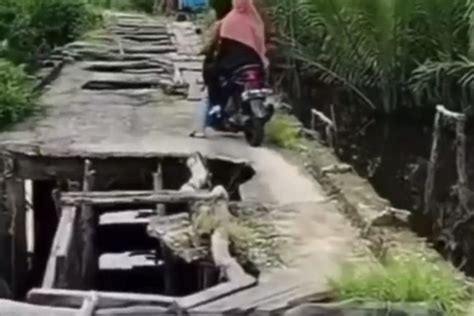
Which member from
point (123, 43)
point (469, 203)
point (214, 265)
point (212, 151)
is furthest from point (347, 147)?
point (214, 265)

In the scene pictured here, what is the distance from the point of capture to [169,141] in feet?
37.6

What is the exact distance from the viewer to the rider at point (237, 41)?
11.1 metres

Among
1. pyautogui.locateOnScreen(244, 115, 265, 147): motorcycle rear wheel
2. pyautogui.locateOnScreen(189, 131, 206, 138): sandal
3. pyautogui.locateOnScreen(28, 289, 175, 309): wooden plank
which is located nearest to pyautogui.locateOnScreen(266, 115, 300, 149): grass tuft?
pyautogui.locateOnScreen(244, 115, 265, 147): motorcycle rear wheel

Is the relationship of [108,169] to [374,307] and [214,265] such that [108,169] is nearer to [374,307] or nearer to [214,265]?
[214,265]

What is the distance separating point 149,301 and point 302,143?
5.38 meters

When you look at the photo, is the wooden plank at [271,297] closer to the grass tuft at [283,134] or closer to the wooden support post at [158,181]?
the wooden support post at [158,181]

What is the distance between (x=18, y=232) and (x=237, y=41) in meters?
2.66

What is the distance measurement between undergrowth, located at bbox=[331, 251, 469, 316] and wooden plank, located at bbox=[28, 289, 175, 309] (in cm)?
95

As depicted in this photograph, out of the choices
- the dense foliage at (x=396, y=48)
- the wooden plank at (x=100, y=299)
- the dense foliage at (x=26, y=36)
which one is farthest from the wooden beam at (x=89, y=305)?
the dense foliage at (x=396, y=48)

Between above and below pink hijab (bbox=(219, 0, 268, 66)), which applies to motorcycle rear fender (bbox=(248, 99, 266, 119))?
below

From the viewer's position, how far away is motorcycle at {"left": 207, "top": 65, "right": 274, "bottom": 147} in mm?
10914

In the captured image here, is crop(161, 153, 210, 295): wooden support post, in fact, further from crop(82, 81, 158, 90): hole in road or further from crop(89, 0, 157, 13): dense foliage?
crop(89, 0, 157, 13): dense foliage

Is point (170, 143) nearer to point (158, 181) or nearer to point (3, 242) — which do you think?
point (158, 181)

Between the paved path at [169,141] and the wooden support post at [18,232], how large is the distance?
0.45 m
